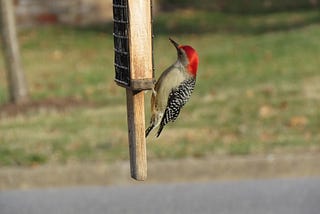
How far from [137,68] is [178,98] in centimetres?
21

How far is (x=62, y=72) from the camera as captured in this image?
16.4 meters

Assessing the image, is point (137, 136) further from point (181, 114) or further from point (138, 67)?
point (181, 114)

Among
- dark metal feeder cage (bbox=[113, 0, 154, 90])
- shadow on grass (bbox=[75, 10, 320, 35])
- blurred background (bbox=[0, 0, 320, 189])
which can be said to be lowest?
shadow on grass (bbox=[75, 10, 320, 35])

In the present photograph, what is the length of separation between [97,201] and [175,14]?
553 inches

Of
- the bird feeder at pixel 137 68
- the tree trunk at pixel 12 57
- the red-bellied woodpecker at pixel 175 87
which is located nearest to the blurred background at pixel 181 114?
the tree trunk at pixel 12 57

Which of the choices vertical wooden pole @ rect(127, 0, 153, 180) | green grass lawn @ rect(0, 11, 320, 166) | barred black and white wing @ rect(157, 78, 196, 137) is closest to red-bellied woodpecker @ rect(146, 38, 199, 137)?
barred black and white wing @ rect(157, 78, 196, 137)

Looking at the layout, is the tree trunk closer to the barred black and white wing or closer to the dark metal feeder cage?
the dark metal feeder cage

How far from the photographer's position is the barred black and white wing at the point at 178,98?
4.08 m

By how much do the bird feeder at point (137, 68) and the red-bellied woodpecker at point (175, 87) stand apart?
10cm

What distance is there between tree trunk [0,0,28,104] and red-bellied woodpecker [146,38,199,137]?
29.5 ft

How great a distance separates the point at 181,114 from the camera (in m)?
11.7

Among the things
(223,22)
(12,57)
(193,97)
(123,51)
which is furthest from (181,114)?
(223,22)

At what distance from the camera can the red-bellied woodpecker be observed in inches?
154

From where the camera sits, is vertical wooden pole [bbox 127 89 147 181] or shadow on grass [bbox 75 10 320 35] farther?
shadow on grass [bbox 75 10 320 35]
